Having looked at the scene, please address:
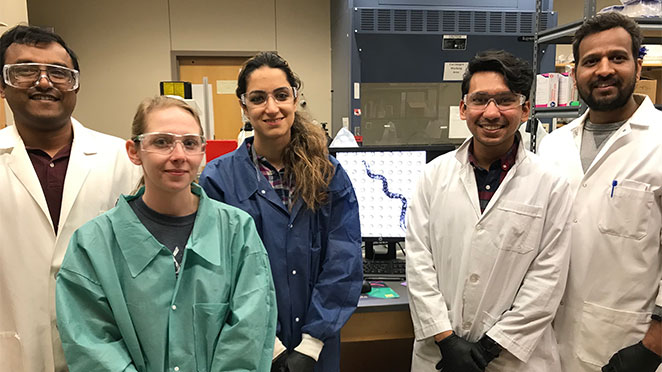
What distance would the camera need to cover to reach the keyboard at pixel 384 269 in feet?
6.03

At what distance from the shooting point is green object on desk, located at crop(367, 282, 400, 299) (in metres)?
1.67

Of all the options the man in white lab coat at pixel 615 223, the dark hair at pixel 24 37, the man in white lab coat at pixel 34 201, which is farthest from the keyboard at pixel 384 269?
the dark hair at pixel 24 37

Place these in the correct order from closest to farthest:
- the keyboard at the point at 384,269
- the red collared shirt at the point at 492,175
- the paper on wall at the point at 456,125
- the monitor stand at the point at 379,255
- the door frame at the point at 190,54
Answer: the red collared shirt at the point at 492,175
the keyboard at the point at 384,269
the monitor stand at the point at 379,255
the paper on wall at the point at 456,125
the door frame at the point at 190,54

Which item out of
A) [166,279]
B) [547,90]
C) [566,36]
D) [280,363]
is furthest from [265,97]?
[547,90]

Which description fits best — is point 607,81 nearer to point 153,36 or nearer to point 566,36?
point 566,36

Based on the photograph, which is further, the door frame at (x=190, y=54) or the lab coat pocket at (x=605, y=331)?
the door frame at (x=190, y=54)

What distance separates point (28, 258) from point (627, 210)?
1849mm

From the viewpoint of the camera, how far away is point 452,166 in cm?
153

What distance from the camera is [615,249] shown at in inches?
55.7

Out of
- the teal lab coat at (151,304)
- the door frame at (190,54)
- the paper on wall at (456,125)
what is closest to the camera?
Result: the teal lab coat at (151,304)

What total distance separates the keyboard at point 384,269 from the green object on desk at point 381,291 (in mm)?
45

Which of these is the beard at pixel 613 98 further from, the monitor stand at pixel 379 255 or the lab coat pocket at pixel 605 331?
the monitor stand at pixel 379 255

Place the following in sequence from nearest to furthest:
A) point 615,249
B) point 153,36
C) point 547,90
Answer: point 615,249 → point 547,90 → point 153,36

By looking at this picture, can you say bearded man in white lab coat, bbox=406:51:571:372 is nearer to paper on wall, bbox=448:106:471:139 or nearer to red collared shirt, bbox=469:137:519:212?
red collared shirt, bbox=469:137:519:212
